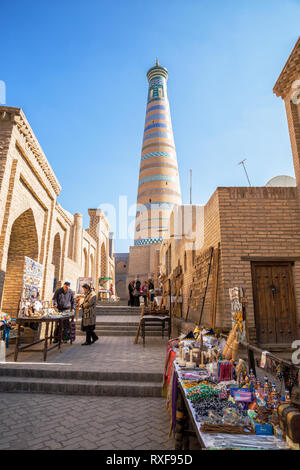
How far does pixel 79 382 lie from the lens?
434cm

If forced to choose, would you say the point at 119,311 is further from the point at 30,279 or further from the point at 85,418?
the point at 85,418

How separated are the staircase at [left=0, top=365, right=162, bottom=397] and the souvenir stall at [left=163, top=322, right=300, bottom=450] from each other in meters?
1.35

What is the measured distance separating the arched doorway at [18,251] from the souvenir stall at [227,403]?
6346mm

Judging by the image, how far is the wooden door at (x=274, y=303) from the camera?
5426mm

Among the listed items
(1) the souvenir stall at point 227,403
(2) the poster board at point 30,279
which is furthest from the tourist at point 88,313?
(1) the souvenir stall at point 227,403

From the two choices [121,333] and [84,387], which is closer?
[84,387]

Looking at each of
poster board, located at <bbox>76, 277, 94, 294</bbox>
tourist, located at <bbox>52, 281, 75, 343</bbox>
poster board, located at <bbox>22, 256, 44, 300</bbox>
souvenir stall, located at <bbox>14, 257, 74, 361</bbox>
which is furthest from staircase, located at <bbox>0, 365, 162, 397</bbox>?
poster board, located at <bbox>76, 277, 94, 294</bbox>

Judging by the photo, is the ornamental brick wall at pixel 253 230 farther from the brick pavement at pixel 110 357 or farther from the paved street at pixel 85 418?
the paved street at pixel 85 418

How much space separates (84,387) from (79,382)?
0.53ft

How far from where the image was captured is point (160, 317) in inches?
284

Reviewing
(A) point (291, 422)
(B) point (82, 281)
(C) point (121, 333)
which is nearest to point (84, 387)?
(A) point (291, 422)

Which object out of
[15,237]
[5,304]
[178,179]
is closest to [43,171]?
[15,237]

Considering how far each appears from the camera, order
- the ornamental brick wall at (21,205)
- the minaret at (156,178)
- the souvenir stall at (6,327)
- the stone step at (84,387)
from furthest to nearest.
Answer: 1. the minaret at (156,178)
2. the ornamental brick wall at (21,205)
3. the souvenir stall at (6,327)
4. the stone step at (84,387)
